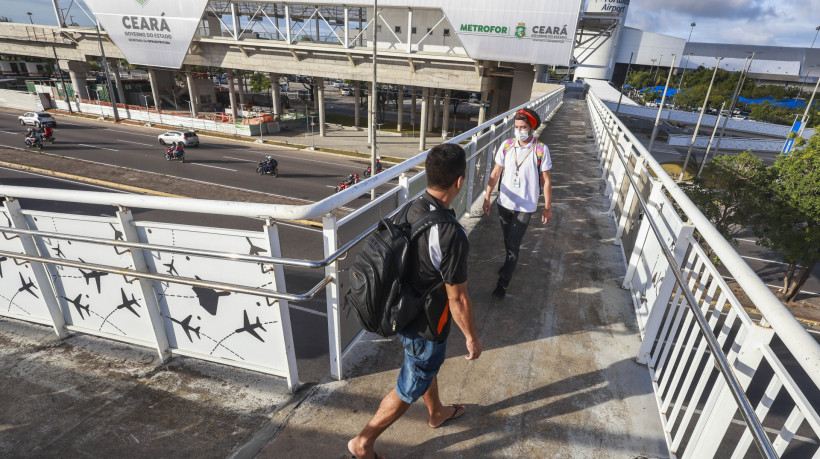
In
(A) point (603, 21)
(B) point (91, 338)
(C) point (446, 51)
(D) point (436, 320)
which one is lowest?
(B) point (91, 338)

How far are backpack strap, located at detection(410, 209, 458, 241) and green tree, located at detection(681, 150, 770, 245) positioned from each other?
2101cm

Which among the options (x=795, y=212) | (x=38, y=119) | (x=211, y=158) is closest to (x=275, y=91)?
(x=211, y=158)

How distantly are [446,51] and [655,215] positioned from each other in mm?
30419

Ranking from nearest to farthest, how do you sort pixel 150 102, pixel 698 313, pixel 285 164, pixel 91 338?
1. pixel 698 313
2. pixel 91 338
3. pixel 285 164
4. pixel 150 102

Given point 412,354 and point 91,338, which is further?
point 91,338

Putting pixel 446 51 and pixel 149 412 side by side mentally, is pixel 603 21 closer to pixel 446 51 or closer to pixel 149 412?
pixel 446 51

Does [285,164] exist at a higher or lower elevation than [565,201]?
lower

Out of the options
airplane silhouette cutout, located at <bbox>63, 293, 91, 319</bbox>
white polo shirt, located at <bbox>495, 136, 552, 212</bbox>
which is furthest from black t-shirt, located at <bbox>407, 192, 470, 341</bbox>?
airplane silhouette cutout, located at <bbox>63, 293, 91, 319</bbox>

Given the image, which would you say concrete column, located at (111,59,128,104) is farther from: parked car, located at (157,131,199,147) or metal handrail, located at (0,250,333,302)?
metal handrail, located at (0,250,333,302)

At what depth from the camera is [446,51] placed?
30.4 metres

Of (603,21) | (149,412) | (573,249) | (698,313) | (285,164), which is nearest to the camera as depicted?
(698,313)

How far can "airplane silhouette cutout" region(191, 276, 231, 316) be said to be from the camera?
8.12 ft

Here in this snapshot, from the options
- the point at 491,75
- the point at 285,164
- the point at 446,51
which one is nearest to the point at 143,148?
the point at 285,164

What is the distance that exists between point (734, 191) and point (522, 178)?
2022 centimetres
